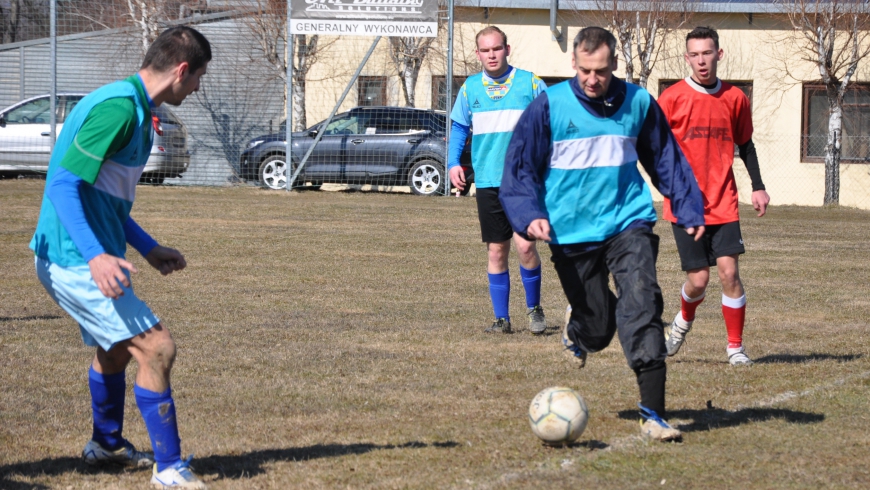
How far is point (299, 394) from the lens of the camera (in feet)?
18.1

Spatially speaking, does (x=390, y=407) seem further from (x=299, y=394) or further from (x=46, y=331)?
(x=46, y=331)

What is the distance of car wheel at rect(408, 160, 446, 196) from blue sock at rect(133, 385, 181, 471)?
16.2m

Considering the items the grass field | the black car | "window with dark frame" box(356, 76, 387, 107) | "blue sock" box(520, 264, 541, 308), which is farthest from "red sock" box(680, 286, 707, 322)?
"window with dark frame" box(356, 76, 387, 107)

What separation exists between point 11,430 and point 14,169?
17276mm

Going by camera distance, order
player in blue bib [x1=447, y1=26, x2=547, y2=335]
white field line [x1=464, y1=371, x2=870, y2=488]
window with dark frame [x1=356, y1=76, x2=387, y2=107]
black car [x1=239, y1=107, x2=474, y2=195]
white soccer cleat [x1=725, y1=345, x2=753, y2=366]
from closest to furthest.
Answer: white field line [x1=464, y1=371, x2=870, y2=488] → white soccer cleat [x1=725, y1=345, x2=753, y2=366] → player in blue bib [x1=447, y1=26, x2=547, y2=335] → black car [x1=239, y1=107, x2=474, y2=195] → window with dark frame [x1=356, y1=76, x2=387, y2=107]

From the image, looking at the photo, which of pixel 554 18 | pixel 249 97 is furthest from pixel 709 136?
pixel 554 18

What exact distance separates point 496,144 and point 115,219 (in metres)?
3.86

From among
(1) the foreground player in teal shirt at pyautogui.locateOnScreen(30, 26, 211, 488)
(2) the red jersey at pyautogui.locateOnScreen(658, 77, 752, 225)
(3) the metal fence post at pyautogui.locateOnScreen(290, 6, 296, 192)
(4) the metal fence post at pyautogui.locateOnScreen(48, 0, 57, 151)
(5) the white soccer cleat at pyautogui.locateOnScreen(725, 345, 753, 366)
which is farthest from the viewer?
(4) the metal fence post at pyautogui.locateOnScreen(48, 0, 57, 151)

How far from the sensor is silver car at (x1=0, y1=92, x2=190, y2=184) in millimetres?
20297

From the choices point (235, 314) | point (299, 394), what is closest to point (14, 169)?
point (235, 314)

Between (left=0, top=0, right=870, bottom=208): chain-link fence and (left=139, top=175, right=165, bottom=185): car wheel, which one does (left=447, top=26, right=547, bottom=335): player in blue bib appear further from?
(left=139, top=175, right=165, bottom=185): car wheel

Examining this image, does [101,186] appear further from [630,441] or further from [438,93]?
[438,93]

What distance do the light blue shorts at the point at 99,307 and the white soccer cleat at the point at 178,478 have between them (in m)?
0.50

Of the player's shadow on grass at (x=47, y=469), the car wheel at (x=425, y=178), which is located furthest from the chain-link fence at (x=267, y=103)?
the player's shadow on grass at (x=47, y=469)
